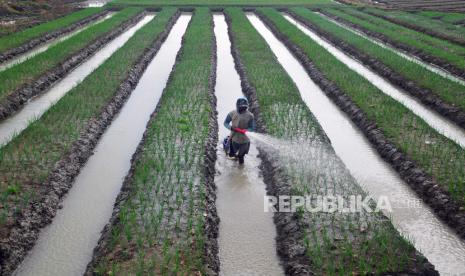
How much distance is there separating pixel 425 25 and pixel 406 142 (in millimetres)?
18098

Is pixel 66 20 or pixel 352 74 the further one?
pixel 66 20

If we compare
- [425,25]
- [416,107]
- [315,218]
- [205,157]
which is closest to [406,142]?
[315,218]

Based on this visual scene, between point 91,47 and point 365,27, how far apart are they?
14.2 meters

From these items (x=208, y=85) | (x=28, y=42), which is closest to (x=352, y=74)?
(x=208, y=85)

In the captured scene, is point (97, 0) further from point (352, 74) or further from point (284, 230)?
point (284, 230)

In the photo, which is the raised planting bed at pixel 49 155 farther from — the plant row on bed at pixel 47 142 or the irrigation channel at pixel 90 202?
the irrigation channel at pixel 90 202

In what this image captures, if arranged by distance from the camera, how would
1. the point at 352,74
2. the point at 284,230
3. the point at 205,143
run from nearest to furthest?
the point at 284,230, the point at 205,143, the point at 352,74

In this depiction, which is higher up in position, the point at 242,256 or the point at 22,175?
the point at 22,175

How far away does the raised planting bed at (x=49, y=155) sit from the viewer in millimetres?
6277

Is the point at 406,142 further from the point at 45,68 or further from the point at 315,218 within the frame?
the point at 45,68

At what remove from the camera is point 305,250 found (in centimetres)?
581

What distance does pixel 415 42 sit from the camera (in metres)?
20.0

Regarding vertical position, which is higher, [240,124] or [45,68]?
[240,124]

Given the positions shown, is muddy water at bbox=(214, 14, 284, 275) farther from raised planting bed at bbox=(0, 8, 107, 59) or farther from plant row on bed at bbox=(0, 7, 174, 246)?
raised planting bed at bbox=(0, 8, 107, 59)
